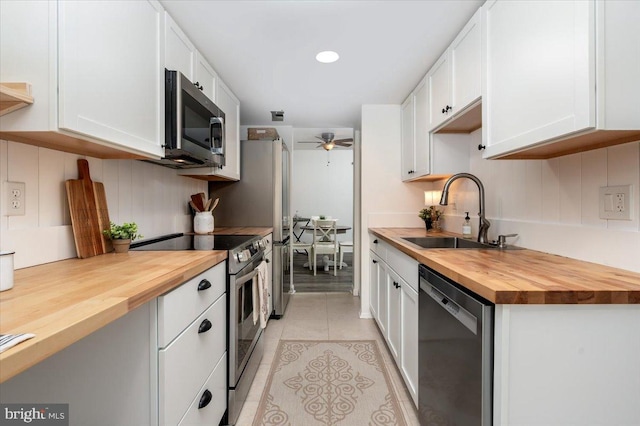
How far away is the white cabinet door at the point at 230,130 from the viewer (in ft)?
8.35

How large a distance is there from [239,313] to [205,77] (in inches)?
65.6

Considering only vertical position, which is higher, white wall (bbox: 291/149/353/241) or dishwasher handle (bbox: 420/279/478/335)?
white wall (bbox: 291/149/353/241)

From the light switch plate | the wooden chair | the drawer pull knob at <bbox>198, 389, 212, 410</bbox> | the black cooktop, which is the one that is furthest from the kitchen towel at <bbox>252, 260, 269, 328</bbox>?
the wooden chair

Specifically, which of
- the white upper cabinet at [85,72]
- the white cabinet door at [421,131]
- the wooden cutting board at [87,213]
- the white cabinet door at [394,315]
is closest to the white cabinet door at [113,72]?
the white upper cabinet at [85,72]

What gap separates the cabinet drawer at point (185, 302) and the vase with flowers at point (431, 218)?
2070mm

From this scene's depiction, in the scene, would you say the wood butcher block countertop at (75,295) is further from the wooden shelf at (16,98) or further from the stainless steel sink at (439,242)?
the stainless steel sink at (439,242)

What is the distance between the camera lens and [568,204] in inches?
55.3

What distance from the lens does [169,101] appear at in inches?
63.5

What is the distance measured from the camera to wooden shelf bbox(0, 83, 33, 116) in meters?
0.88

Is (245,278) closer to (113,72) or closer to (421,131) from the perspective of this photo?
(113,72)

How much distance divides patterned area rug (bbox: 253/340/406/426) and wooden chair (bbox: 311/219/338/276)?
99.2 inches

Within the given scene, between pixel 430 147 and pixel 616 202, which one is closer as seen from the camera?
pixel 616 202

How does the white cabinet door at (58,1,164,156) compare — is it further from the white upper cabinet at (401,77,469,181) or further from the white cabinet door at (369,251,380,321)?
the white cabinet door at (369,251,380,321)

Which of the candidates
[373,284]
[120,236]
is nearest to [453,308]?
[120,236]
